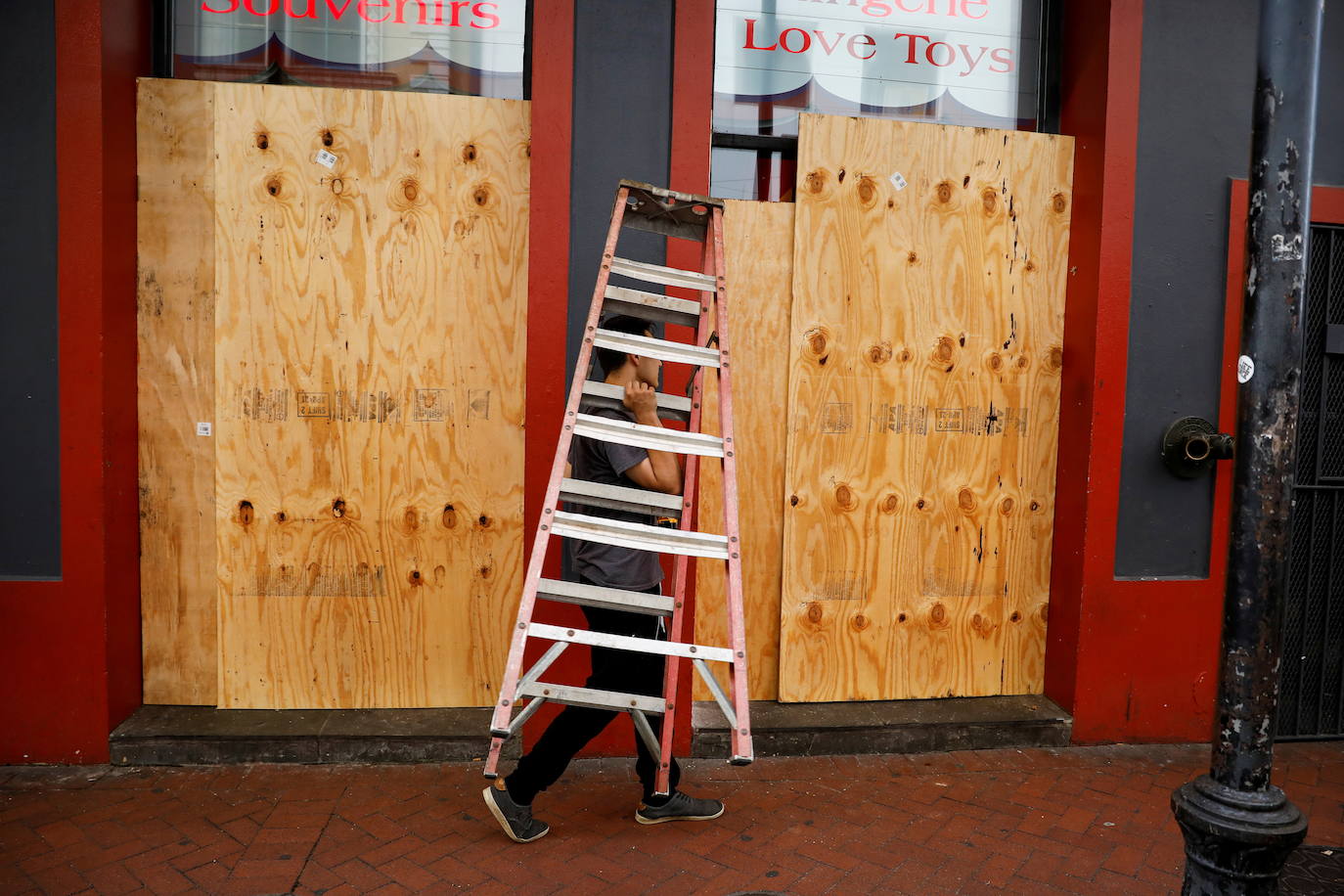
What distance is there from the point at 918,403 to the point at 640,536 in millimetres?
2166

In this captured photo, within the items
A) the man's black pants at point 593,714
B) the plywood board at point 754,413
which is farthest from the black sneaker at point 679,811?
the plywood board at point 754,413

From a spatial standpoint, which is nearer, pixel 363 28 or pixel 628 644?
pixel 628 644

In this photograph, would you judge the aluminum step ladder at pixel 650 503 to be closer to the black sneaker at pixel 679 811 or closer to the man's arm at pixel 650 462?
the man's arm at pixel 650 462

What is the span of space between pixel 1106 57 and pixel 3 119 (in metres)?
5.10

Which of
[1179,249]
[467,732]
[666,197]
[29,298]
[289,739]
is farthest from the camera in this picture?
[1179,249]

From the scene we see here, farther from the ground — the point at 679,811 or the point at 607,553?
the point at 607,553

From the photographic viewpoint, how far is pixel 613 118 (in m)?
4.00

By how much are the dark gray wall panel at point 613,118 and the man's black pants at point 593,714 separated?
1.35 meters

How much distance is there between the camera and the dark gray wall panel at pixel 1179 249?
4293 mm

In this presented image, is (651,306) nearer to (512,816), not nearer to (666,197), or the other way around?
(666,197)

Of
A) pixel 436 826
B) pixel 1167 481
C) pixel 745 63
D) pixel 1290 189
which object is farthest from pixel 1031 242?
pixel 436 826

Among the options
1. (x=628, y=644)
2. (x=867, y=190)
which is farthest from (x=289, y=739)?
(x=867, y=190)

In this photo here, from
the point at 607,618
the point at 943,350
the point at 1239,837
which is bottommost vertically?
the point at 1239,837

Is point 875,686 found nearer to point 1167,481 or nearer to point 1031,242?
point 1167,481
